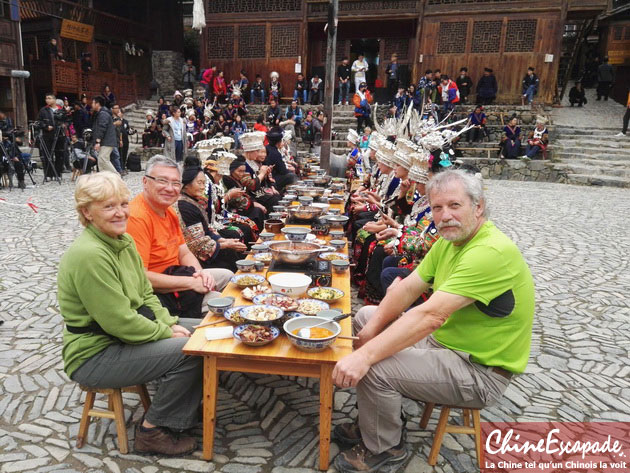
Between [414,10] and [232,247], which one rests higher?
[414,10]

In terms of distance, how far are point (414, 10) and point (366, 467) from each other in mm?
17561

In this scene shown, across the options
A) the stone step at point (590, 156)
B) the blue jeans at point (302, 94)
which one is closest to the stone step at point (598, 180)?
the stone step at point (590, 156)

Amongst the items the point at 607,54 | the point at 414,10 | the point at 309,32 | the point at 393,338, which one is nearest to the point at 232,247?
the point at 393,338

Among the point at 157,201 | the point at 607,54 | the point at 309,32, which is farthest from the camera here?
the point at 607,54

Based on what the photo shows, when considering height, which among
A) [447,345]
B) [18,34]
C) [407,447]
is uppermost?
[18,34]

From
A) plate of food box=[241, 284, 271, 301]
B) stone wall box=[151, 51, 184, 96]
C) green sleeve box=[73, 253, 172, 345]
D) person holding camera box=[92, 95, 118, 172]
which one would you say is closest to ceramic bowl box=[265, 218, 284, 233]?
plate of food box=[241, 284, 271, 301]

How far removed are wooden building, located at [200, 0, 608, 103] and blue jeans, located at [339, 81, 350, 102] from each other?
168 cm

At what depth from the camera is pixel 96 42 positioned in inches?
696

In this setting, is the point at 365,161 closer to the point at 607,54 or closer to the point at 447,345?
the point at 447,345

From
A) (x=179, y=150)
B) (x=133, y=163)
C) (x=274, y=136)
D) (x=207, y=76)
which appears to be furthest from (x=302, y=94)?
(x=274, y=136)

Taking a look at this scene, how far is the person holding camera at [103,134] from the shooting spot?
10.1m

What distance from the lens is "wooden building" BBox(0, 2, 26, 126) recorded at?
13.4m

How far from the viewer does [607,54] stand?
2141cm

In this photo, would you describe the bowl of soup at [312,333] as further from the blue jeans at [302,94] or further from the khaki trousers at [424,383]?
the blue jeans at [302,94]
